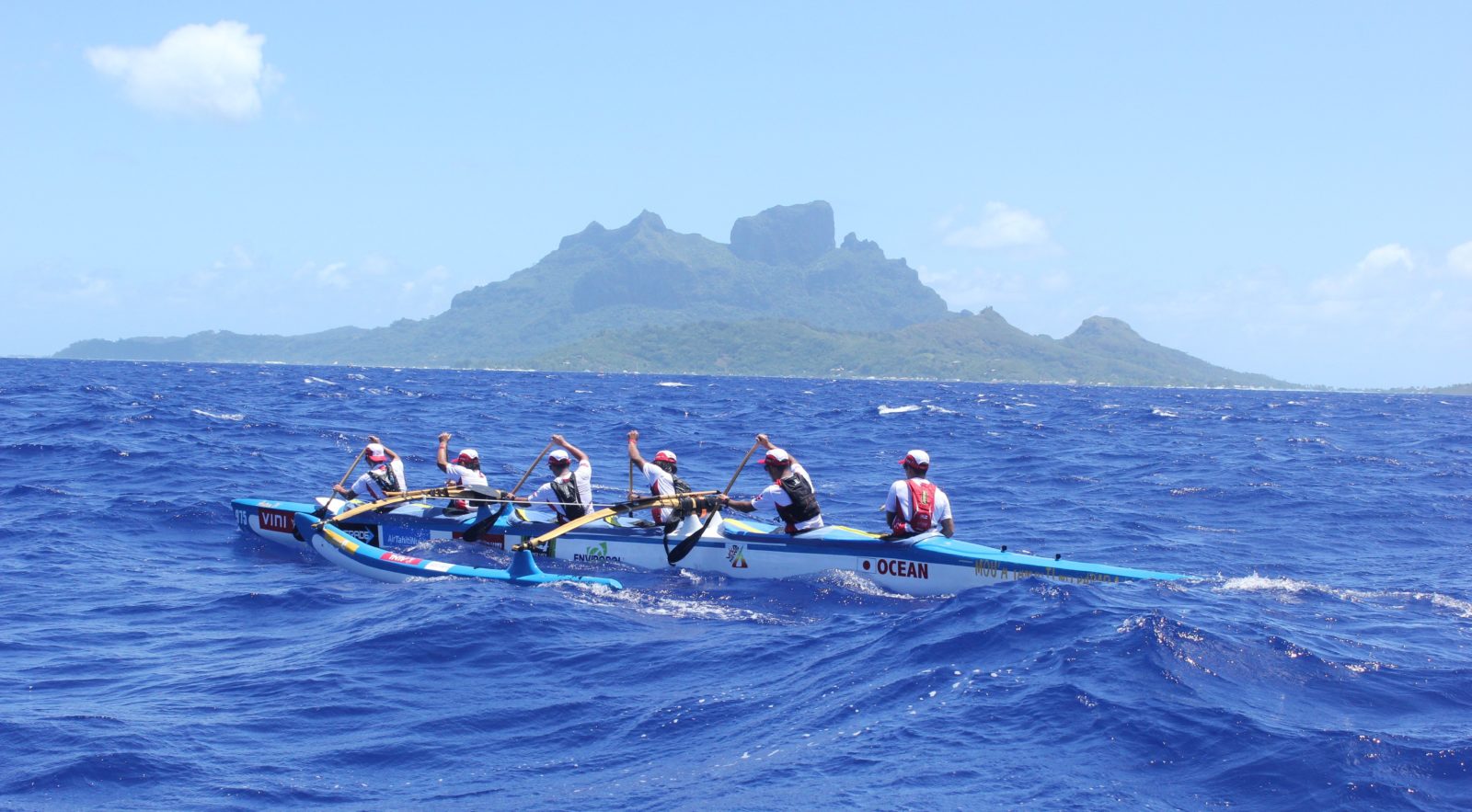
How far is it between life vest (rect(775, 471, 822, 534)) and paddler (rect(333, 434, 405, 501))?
6.58 meters

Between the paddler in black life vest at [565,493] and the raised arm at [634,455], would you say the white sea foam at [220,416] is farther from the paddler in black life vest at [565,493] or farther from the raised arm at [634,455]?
the raised arm at [634,455]

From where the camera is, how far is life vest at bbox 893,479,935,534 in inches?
496

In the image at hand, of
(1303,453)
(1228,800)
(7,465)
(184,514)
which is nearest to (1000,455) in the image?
(1303,453)

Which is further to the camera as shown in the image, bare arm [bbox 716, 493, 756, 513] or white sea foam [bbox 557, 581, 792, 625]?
bare arm [bbox 716, 493, 756, 513]

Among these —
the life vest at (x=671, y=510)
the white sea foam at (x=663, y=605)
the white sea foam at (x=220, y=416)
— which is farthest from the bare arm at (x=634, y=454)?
the white sea foam at (x=220, y=416)

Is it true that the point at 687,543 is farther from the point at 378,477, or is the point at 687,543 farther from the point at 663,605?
the point at 378,477

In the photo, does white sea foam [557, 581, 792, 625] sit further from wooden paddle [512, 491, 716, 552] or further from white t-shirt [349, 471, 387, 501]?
white t-shirt [349, 471, 387, 501]

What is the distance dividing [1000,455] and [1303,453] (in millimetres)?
8846

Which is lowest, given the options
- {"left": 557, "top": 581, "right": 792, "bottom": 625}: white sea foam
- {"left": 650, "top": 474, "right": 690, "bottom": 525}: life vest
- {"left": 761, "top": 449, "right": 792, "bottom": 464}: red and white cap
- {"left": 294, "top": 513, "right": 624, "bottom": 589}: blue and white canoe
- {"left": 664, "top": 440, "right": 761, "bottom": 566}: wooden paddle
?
{"left": 557, "top": 581, "right": 792, "bottom": 625}: white sea foam

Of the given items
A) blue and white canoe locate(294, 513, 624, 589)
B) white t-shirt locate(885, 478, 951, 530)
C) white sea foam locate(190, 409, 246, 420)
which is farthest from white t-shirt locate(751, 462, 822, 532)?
white sea foam locate(190, 409, 246, 420)

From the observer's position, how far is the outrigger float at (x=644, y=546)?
12.1 m

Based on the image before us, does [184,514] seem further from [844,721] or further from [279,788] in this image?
[844,721]

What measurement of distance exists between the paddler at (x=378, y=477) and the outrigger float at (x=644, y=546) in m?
0.52

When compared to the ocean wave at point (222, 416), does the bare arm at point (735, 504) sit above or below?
below
